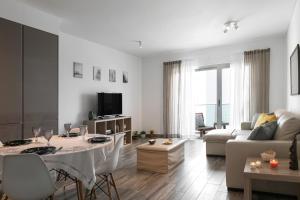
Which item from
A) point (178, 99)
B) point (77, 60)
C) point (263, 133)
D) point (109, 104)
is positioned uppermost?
point (77, 60)

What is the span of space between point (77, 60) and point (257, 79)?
4474mm

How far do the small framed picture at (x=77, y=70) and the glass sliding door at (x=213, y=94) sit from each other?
10.9 feet

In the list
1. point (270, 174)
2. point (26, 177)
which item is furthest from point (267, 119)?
point (26, 177)

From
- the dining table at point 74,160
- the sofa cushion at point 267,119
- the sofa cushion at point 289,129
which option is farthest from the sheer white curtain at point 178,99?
the dining table at point 74,160

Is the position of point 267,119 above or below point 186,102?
below

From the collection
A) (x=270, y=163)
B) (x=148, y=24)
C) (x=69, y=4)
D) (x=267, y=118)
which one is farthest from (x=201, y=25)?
(x=270, y=163)

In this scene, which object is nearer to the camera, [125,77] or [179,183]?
[179,183]

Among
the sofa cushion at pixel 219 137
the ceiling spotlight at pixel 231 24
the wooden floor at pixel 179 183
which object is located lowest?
the wooden floor at pixel 179 183

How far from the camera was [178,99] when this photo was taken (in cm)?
664

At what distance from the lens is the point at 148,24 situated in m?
4.15

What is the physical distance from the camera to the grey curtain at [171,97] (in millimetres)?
6668

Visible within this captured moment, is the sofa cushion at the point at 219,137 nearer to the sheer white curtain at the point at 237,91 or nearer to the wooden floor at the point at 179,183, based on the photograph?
the wooden floor at the point at 179,183

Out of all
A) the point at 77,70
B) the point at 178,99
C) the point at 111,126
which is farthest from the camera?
the point at 178,99

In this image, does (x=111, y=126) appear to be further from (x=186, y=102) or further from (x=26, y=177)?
(x=26, y=177)
